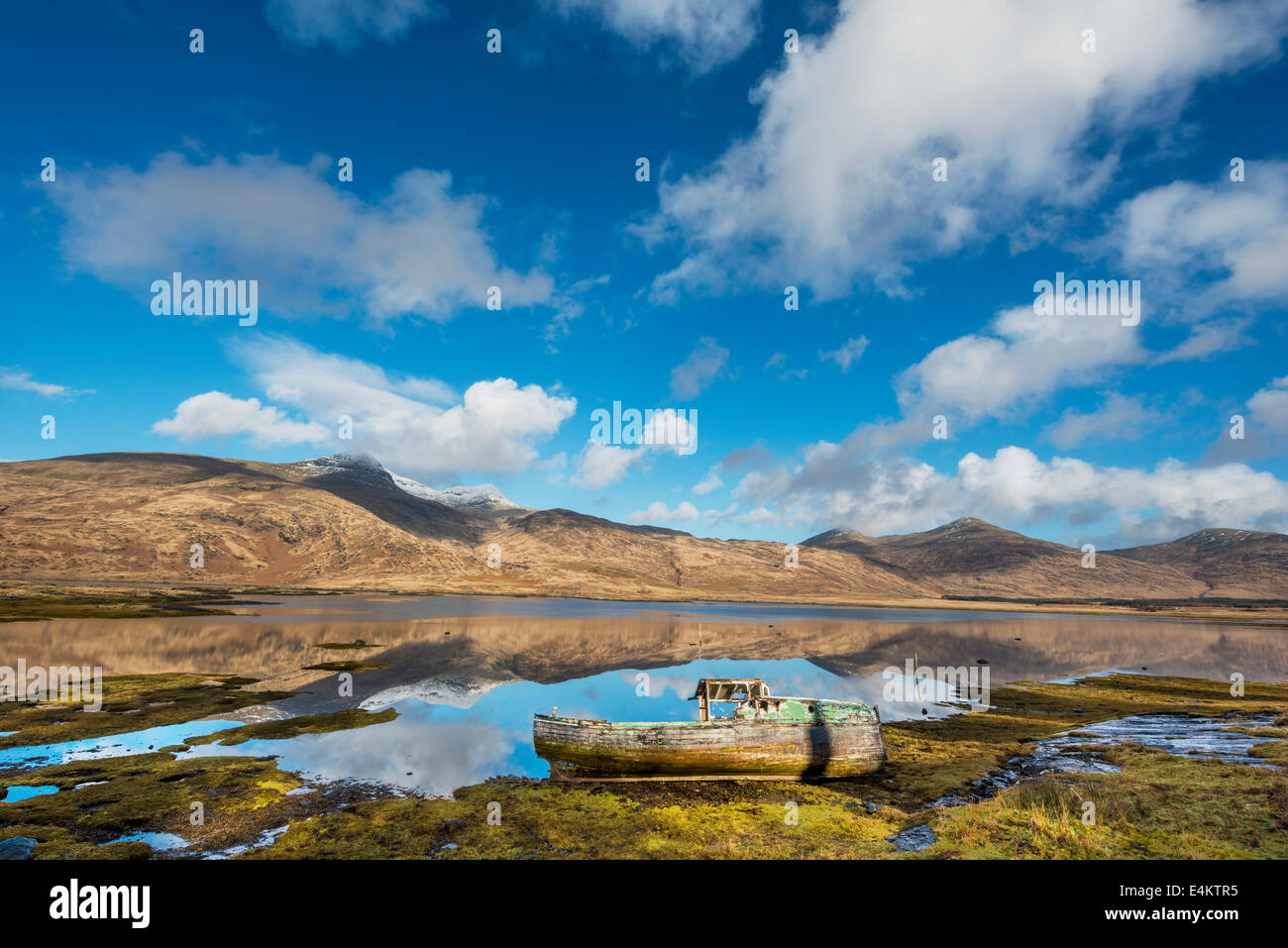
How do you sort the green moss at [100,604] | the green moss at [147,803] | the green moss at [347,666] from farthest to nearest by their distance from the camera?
the green moss at [100,604], the green moss at [347,666], the green moss at [147,803]

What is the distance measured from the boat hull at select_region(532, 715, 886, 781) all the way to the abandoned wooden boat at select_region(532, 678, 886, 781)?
0.11 ft

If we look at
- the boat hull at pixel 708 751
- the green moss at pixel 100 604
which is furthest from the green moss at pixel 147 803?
the green moss at pixel 100 604

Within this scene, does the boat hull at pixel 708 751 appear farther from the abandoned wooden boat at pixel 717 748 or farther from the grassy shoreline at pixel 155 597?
the grassy shoreline at pixel 155 597

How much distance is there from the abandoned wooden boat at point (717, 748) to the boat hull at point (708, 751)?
3 cm

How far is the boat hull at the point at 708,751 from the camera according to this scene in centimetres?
2216

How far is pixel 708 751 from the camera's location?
22234 mm

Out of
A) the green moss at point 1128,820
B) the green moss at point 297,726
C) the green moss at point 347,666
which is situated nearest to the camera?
the green moss at point 1128,820

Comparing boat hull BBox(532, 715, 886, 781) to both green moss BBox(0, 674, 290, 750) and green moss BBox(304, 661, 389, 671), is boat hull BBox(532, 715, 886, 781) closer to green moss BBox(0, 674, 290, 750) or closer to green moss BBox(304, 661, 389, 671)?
green moss BBox(0, 674, 290, 750)

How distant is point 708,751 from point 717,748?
37cm

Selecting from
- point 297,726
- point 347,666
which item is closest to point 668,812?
point 297,726

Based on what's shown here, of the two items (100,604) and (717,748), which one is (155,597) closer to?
(100,604)

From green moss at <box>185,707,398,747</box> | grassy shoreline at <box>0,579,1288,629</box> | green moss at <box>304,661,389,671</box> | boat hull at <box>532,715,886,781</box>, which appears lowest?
grassy shoreline at <box>0,579,1288,629</box>

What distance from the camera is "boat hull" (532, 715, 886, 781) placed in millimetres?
22156

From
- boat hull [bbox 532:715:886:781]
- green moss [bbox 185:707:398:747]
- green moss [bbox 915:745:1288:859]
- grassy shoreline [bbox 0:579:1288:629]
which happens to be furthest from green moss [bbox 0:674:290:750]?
grassy shoreline [bbox 0:579:1288:629]
